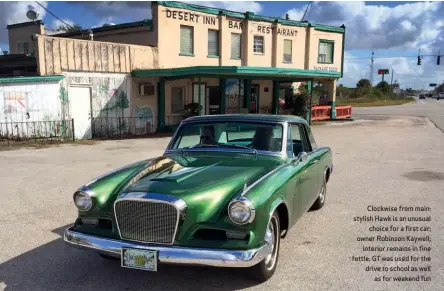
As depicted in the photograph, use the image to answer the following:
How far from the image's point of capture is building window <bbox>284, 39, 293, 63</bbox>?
23.4 meters

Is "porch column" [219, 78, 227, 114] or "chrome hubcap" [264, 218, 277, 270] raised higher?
"porch column" [219, 78, 227, 114]

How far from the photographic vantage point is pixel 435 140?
612 inches

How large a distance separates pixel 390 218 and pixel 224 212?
3286 mm

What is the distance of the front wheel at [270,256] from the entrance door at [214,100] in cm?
1714

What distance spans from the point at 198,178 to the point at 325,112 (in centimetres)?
2414

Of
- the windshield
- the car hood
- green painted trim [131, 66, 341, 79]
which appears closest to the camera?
the car hood

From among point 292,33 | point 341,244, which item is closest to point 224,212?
point 341,244

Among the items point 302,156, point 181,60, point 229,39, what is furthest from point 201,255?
point 229,39

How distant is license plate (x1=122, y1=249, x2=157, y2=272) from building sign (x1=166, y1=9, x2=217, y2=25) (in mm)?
16055

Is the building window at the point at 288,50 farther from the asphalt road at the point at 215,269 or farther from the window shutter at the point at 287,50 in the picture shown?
the asphalt road at the point at 215,269

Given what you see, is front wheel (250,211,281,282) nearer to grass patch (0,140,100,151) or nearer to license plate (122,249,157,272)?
license plate (122,249,157,272)

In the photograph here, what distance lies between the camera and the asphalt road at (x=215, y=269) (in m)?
3.72

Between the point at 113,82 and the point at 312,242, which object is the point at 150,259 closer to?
the point at 312,242

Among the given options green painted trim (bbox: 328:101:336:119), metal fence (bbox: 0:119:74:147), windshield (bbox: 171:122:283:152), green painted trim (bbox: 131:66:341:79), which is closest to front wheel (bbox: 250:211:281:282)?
windshield (bbox: 171:122:283:152)
